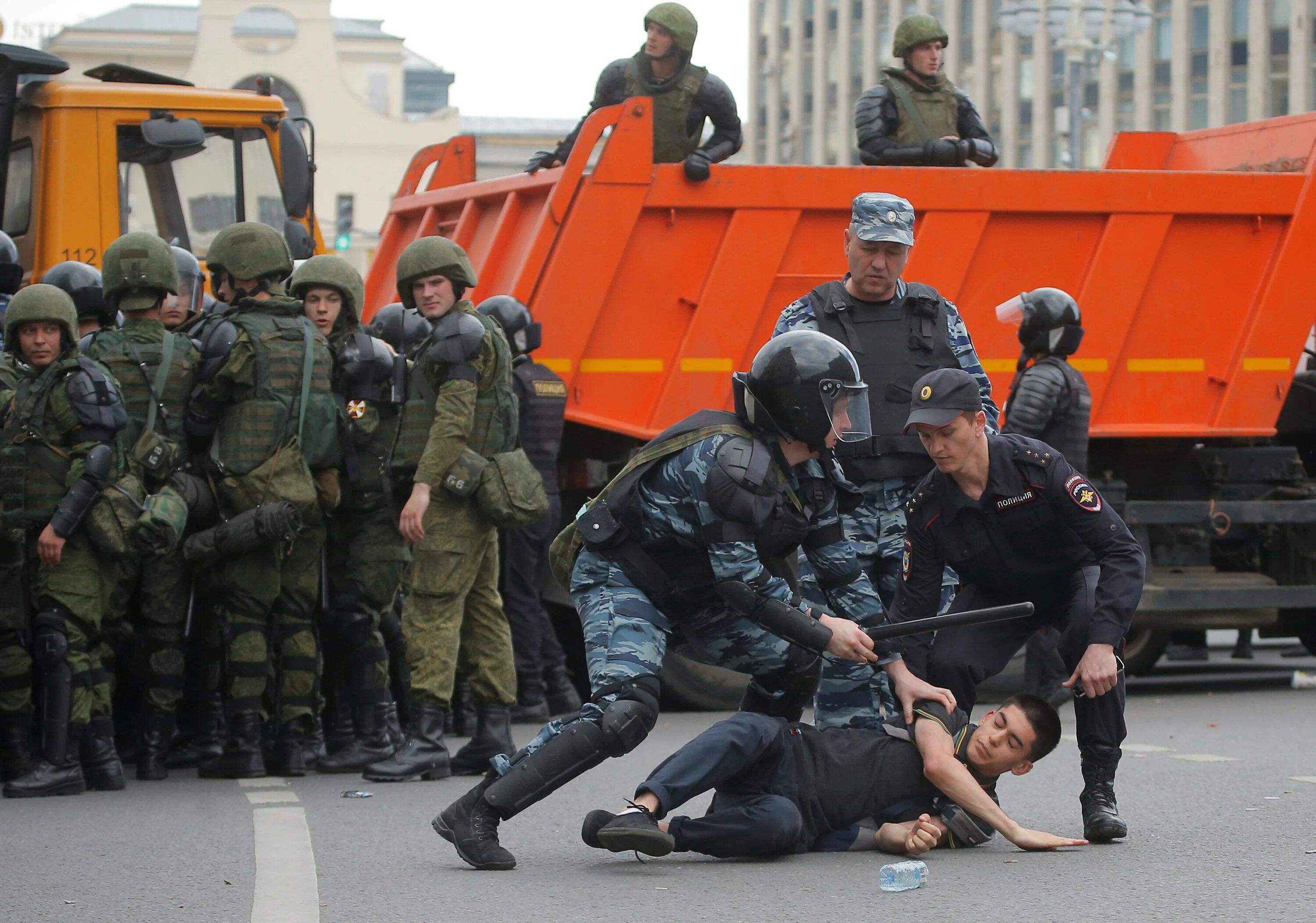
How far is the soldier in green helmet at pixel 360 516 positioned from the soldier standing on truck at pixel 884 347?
1827 mm

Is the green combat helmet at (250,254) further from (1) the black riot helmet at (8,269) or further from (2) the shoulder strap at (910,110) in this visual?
(2) the shoulder strap at (910,110)

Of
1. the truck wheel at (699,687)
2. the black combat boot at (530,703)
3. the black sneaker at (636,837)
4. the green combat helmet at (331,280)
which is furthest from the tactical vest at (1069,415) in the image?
the black sneaker at (636,837)

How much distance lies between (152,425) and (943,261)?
161 inches

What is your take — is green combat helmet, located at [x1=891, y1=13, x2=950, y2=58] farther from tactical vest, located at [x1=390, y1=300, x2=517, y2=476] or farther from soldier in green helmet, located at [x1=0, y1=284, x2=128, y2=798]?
soldier in green helmet, located at [x1=0, y1=284, x2=128, y2=798]

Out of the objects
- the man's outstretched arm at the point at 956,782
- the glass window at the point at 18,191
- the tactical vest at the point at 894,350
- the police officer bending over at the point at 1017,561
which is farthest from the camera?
the glass window at the point at 18,191

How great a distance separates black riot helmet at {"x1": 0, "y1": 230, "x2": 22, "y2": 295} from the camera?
852 cm

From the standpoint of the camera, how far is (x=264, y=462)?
767 cm

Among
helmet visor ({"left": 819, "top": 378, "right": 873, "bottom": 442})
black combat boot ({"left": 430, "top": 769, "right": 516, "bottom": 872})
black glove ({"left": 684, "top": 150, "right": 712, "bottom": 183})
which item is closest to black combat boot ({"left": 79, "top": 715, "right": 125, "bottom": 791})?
black combat boot ({"left": 430, "top": 769, "right": 516, "bottom": 872})

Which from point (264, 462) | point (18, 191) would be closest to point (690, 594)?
point (264, 462)

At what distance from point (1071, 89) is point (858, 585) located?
75.7ft

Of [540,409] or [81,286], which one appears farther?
[540,409]

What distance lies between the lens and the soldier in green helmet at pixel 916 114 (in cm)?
1004

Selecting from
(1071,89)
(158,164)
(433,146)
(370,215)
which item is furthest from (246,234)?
(370,215)

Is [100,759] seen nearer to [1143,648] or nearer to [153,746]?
[153,746]
